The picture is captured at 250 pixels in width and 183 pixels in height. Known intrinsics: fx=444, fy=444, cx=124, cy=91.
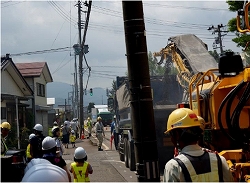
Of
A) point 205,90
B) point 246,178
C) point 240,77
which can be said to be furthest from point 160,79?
point 246,178

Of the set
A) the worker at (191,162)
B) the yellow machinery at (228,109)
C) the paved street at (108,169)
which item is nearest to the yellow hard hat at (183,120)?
the worker at (191,162)

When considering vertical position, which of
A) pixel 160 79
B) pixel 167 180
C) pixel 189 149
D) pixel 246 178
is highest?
pixel 160 79

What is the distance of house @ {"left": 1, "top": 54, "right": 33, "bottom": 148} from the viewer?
79.2 ft

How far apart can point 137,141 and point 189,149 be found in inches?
77.2

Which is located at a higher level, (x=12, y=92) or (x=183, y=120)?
(x=12, y=92)

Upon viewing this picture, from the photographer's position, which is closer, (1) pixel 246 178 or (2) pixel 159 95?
(1) pixel 246 178

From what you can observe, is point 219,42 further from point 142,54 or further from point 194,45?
point 142,54

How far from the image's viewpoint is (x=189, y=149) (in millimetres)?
3803

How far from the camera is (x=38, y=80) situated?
38250 mm

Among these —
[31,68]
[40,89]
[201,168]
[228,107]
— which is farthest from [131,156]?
[40,89]

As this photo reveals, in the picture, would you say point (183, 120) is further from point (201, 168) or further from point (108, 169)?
→ point (108, 169)

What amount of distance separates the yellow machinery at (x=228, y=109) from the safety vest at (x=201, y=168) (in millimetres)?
2745

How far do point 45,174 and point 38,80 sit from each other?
116 ft

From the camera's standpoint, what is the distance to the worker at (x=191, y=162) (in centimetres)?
368
